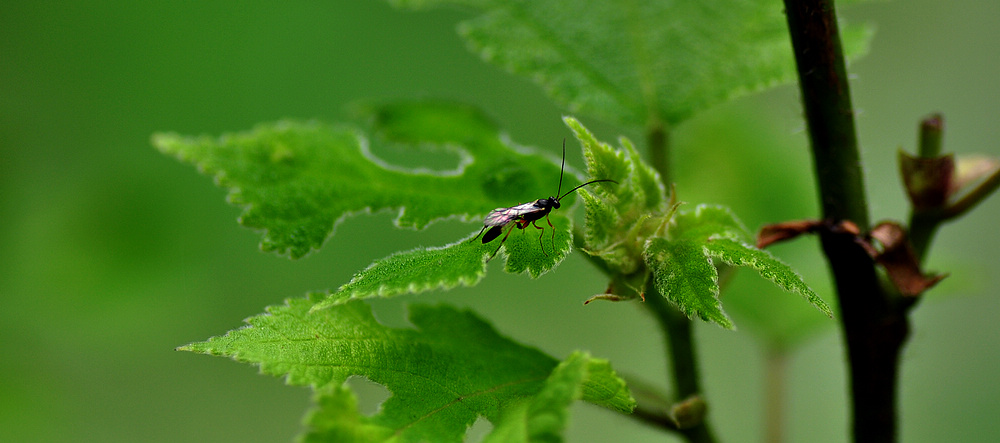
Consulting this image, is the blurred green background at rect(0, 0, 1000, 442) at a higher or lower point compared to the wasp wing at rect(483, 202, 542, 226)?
higher

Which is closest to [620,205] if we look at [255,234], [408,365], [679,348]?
[679,348]

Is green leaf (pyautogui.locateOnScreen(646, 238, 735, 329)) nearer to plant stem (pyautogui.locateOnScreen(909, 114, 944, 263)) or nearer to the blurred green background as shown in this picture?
plant stem (pyautogui.locateOnScreen(909, 114, 944, 263))

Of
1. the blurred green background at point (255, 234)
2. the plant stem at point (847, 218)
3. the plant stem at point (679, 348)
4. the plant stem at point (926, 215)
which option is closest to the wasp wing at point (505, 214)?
the plant stem at point (679, 348)

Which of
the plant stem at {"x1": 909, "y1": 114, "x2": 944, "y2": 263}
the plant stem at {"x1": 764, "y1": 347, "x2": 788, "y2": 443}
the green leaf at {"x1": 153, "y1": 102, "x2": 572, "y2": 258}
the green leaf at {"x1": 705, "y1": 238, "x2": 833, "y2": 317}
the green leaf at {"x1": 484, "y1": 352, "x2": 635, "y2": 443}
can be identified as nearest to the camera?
the green leaf at {"x1": 484, "y1": 352, "x2": 635, "y2": 443}

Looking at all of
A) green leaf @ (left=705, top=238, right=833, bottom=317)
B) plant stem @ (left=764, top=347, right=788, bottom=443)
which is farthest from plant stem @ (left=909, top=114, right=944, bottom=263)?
plant stem @ (left=764, top=347, right=788, bottom=443)

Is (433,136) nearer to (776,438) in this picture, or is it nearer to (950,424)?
(776,438)

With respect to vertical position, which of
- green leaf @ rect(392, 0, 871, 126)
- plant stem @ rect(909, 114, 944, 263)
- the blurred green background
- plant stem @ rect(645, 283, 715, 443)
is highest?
the blurred green background

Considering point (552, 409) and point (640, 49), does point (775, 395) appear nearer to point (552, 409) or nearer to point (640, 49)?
point (640, 49)

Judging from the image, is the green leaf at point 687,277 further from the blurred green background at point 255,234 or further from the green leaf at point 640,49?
the blurred green background at point 255,234
